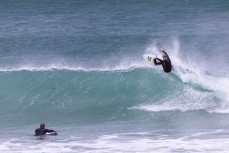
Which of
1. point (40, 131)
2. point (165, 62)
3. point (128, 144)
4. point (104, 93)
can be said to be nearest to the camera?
point (128, 144)

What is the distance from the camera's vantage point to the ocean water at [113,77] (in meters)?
30.2

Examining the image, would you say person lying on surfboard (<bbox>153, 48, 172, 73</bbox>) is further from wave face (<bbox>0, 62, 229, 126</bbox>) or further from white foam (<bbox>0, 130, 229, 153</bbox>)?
white foam (<bbox>0, 130, 229, 153</bbox>)

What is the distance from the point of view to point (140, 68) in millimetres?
40344

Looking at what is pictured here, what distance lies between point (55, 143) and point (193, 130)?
5632 mm

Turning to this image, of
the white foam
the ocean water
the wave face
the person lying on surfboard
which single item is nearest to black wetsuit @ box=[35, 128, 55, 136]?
the ocean water

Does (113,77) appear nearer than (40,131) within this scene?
No

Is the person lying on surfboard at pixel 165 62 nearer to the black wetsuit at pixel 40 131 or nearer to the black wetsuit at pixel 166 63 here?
the black wetsuit at pixel 166 63

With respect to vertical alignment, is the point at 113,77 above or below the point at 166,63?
above

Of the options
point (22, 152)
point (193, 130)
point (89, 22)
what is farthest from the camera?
point (89, 22)

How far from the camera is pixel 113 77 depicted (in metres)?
39.7

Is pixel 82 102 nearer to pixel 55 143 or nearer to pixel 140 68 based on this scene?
pixel 140 68

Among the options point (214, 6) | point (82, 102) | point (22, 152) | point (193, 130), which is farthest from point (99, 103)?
point (214, 6)

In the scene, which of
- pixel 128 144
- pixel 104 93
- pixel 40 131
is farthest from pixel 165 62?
pixel 40 131

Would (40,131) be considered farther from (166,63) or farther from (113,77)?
(113,77)
